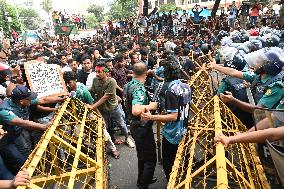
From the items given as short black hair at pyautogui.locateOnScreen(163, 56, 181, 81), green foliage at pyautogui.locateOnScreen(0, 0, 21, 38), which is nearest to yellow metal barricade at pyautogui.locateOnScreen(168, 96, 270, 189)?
short black hair at pyautogui.locateOnScreen(163, 56, 181, 81)

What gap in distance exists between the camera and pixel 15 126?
4.04 metres

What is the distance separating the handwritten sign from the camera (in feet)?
16.4

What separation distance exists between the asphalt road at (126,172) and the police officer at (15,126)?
1537mm

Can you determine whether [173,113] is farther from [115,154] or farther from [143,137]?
[115,154]

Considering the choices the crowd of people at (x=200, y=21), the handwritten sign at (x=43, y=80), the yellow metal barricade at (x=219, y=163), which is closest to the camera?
the yellow metal barricade at (x=219, y=163)

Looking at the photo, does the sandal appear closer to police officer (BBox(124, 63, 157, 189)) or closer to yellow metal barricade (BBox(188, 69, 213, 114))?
police officer (BBox(124, 63, 157, 189))

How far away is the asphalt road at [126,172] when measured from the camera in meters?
4.81

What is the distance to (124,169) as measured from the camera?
534 cm

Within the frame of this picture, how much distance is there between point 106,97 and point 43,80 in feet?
3.86

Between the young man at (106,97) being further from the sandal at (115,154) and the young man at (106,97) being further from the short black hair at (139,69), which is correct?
the short black hair at (139,69)

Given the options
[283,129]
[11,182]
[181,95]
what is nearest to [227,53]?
[181,95]

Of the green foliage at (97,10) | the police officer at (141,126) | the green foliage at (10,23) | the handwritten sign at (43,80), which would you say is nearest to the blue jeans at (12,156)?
the handwritten sign at (43,80)

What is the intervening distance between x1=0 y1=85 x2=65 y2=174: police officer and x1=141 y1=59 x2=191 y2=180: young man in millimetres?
1666

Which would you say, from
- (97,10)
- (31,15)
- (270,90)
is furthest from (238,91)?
(31,15)
